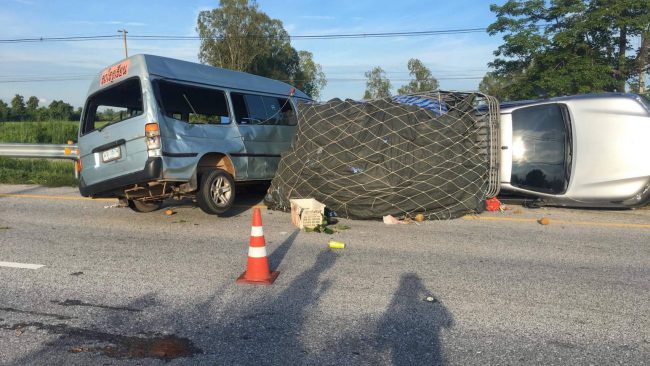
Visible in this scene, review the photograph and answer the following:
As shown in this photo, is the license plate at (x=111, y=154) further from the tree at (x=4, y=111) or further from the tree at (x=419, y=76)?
the tree at (x=4, y=111)

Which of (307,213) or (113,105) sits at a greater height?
(113,105)

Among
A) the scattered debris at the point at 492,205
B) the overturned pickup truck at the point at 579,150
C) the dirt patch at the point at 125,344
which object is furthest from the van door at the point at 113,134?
the overturned pickup truck at the point at 579,150

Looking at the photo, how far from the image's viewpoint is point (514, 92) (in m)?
20.8

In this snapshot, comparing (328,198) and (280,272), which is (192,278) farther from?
(328,198)

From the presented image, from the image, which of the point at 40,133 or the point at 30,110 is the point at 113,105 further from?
the point at 30,110

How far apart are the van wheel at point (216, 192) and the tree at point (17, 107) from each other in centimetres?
5787

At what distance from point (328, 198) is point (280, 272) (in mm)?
2509

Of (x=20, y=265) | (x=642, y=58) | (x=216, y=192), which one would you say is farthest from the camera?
(x=642, y=58)

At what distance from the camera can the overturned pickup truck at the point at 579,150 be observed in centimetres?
694

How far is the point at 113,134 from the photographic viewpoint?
6539 millimetres

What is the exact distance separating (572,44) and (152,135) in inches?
733

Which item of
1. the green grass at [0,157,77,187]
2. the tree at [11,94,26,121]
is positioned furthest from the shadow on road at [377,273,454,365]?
the tree at [11,94,26,121]

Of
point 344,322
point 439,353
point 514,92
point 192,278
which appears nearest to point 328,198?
point 192,278

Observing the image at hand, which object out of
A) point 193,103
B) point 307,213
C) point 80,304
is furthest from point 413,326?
point 193,103
